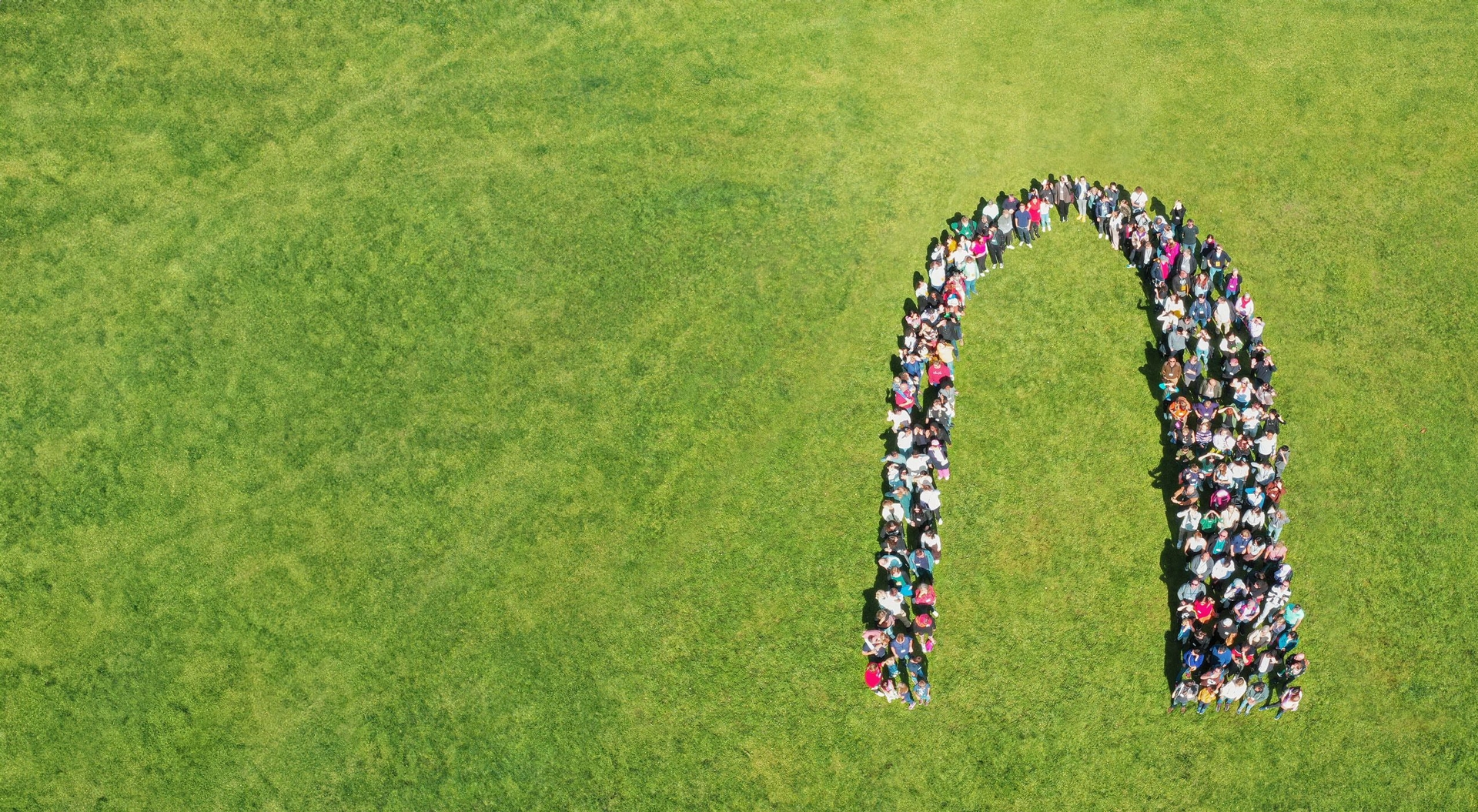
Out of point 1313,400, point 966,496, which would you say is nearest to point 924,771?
point 966,496

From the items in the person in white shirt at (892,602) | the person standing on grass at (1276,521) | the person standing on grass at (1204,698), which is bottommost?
the person standing on grass at (1204,698)

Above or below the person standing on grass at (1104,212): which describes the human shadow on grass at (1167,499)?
below

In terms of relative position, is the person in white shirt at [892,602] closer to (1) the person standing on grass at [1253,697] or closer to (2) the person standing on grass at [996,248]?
(1) the person standing on grass at [1253,697]

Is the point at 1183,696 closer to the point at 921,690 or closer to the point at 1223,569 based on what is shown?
the point at 1223,569

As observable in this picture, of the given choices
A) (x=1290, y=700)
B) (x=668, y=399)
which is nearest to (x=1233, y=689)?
(x=1290, y=700)

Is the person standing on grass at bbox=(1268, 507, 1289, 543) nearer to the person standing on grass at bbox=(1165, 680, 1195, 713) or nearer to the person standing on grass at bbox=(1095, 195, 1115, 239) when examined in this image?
the person standing on grass at bbox=(1165, 680, 1195, 713)

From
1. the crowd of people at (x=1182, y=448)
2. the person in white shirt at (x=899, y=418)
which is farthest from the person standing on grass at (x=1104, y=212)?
the person in white shirt at (x=899, y=418)

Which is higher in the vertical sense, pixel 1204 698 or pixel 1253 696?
pixel 1253 696

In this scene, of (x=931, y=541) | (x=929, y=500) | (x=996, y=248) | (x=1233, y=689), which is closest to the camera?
(x=1233, y=689)
